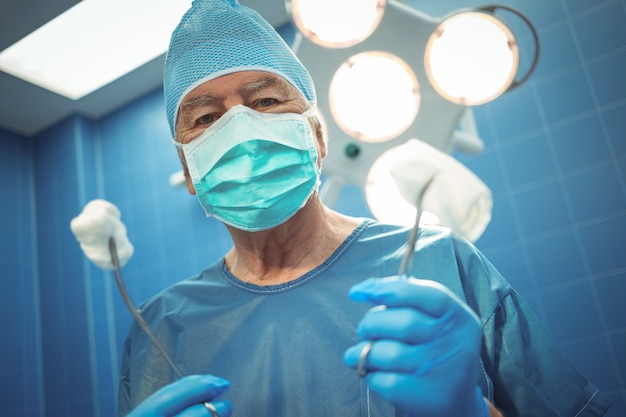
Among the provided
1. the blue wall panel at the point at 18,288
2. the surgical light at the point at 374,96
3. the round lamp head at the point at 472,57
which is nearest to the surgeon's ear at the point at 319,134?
the surgical light at the point at 374,96

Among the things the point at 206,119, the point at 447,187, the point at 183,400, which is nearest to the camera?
the point at 447,187

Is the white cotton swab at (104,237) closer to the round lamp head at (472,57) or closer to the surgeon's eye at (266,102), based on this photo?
the surgeon's eye at (266,102)

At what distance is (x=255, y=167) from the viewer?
1.06 m

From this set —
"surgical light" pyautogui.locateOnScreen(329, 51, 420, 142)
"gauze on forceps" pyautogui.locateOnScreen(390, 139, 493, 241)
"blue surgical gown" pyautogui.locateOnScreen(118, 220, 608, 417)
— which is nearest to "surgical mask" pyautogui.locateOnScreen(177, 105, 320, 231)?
"blue surgical gown" pyautogui.locateOnScreen(118, 220, 608, 417)

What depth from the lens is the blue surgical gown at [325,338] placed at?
920 millimetres

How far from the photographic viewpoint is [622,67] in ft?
7.58

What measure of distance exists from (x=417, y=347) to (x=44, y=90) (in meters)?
3.61

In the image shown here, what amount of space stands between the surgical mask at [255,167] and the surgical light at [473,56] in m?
0.44

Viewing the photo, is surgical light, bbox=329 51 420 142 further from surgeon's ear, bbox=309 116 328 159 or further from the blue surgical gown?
the blue surgical gown

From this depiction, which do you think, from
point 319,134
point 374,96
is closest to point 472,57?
point 374,96

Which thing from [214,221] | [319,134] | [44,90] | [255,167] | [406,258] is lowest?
[406,258]

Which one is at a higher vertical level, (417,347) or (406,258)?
(406,258)

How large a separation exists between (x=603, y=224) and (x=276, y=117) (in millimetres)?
1761

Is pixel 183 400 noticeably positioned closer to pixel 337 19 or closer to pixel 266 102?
pixel 266 102
